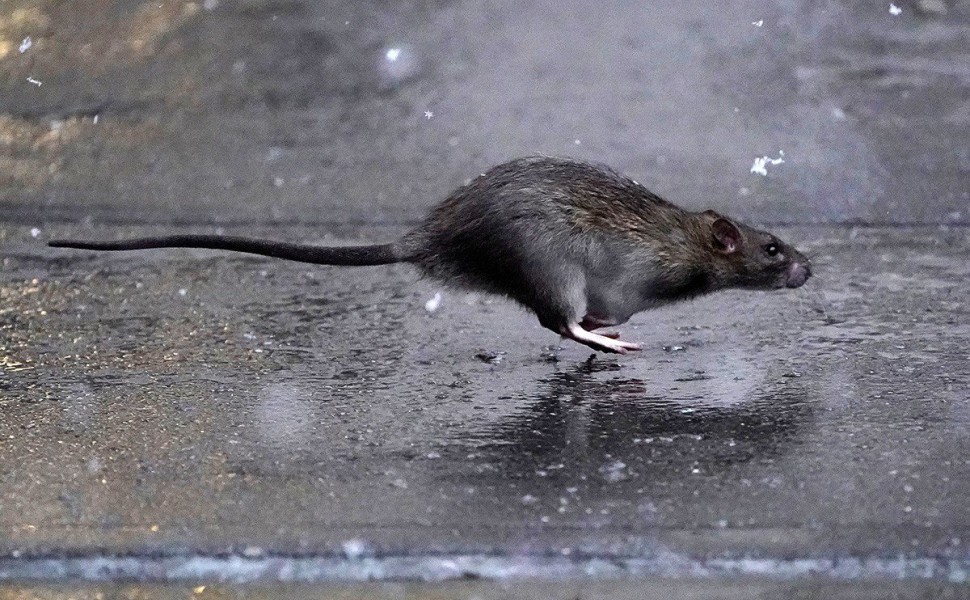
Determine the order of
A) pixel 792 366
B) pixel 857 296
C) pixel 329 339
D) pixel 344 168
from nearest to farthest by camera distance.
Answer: pixel 792 366 → pixel 329 339 → pixel 857 296 → pixel 344 168

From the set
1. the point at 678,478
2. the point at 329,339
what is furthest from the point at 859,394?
the point at 329,339

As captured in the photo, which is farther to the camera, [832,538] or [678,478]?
[678,478]

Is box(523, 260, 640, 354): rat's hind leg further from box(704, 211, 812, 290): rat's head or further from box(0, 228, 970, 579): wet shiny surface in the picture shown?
box(704, 211, 812, 290): rat's head

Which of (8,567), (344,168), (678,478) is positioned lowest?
(344,168)

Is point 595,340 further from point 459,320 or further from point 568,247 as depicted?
point 459,320

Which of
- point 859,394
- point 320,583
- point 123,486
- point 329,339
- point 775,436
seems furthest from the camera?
point 329,339

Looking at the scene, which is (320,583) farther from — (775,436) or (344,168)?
(344,168)

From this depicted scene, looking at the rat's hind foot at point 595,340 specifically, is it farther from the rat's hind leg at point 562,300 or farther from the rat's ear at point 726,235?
the rat's ear at point 726,235

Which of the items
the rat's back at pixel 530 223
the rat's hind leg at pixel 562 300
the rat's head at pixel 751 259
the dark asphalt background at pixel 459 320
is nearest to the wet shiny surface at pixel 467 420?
the dark asphalt background at pixel 459 320
